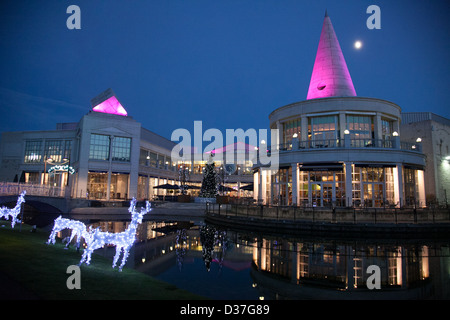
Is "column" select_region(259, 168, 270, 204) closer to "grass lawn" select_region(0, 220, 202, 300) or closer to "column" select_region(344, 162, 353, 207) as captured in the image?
"column" select_region(344, 162, 353, 207)

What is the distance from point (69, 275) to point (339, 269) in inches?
358

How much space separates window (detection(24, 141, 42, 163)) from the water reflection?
52.3 metres

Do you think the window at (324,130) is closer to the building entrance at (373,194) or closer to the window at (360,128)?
the window at (360,128)

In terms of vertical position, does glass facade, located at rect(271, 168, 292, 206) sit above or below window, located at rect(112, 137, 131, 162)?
below

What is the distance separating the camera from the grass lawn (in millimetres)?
6883

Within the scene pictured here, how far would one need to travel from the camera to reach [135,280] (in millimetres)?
8562

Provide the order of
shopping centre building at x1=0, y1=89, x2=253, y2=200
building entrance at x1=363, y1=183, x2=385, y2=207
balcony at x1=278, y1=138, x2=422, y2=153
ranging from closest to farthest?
building entrance at x1=363, y1=183, x2=385, y2=207
balcony at x1=278, y1=138, x2=422, y2=153
shopping centre building at x1=0, y1=89, x2=253, y2=200

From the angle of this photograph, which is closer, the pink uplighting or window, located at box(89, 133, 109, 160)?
window, located at box(89, 133, 109, 160)

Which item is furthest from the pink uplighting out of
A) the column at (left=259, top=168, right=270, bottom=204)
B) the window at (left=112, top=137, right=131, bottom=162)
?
the column at (left=259, top=168, right=270, bottom=204)

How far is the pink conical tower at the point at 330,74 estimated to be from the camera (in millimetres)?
32750

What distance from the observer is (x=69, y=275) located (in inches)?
324

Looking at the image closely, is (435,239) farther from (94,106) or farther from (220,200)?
(94,106)
